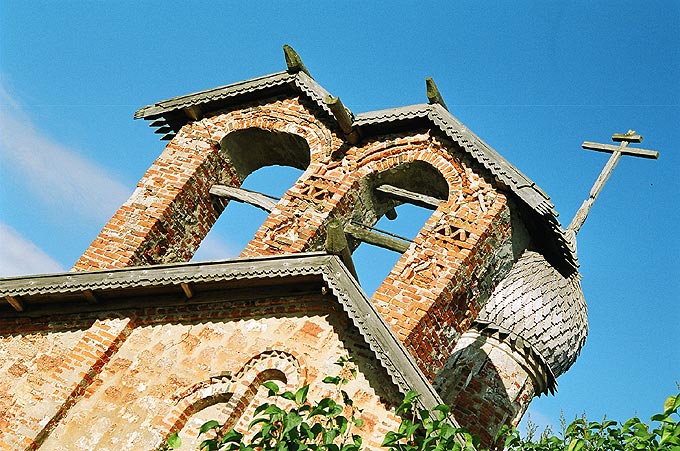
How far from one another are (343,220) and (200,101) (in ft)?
10.0

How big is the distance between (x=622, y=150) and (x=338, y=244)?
8853mm

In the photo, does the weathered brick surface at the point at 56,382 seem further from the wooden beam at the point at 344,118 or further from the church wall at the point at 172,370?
the wooden beam at the point at 344,118

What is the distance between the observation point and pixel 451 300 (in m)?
10.6

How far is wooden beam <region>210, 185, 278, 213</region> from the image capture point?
40.4ft

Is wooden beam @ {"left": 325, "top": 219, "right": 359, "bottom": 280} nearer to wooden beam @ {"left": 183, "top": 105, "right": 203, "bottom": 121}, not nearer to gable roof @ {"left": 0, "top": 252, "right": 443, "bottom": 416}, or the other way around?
gable roof @ {"left": 0, "top": 252, "right": 443, "bottom": 416}

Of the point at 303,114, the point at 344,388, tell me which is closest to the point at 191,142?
the point at 303,114

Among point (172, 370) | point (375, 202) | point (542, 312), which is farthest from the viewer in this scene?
point (542, 312)

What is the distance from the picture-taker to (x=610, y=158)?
16188 millimetres

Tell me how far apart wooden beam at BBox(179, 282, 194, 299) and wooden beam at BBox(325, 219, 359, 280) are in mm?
1692

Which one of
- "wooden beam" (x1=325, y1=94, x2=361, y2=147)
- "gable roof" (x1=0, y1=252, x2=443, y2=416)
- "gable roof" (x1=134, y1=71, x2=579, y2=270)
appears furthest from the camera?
"wooden beam" (x1=325, y1=94, x2=361, y2=147)

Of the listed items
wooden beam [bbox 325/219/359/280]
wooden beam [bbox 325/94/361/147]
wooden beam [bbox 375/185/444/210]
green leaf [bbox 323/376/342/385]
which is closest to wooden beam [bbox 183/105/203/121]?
wooden beam [bbox 325/94/361/147]

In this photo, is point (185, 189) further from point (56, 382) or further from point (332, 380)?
point (332, 380)

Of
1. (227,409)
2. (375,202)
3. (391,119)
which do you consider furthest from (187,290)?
(391,119)

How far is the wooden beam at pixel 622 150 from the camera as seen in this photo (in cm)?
1556
